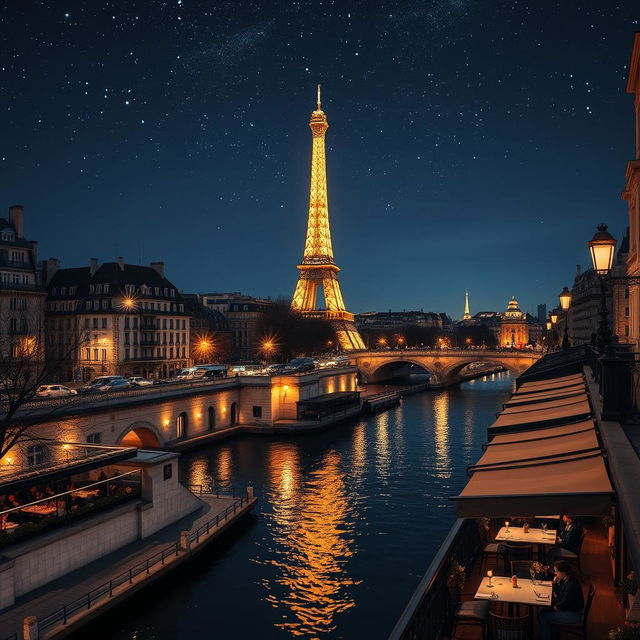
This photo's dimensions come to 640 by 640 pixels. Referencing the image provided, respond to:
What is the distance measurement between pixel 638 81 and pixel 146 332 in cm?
6707

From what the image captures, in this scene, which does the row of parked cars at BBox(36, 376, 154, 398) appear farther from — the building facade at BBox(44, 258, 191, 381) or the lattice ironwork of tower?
the lattice ironwork of tower

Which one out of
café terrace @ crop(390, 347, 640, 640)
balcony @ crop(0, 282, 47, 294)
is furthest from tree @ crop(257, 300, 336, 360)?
café terrace @ crop(390, 347, 640, 640)

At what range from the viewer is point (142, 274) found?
3162 inches

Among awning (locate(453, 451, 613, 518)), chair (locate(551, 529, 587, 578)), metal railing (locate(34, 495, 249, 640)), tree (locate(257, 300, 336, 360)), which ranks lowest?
metal railing (locate(34, 495, 249, 640))

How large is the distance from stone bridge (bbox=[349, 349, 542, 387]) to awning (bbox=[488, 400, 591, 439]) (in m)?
80.9

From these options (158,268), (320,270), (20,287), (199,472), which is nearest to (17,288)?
(20,287)

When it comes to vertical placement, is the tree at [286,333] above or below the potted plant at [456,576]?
above

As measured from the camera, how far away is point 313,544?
1102 inches

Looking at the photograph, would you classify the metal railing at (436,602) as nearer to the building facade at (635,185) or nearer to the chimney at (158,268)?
the building facade at (635,185)

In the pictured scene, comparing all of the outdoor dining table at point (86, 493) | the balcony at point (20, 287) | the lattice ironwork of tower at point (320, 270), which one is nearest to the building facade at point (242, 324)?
the lattice ironwork of tower at point (320, 270)

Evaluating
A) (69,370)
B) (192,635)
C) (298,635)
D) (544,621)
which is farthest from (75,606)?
(69,370)

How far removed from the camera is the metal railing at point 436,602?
36.2ft

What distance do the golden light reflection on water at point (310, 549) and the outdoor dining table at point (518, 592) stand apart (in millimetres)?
9293

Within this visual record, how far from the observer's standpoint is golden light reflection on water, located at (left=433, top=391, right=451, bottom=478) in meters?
43.0
